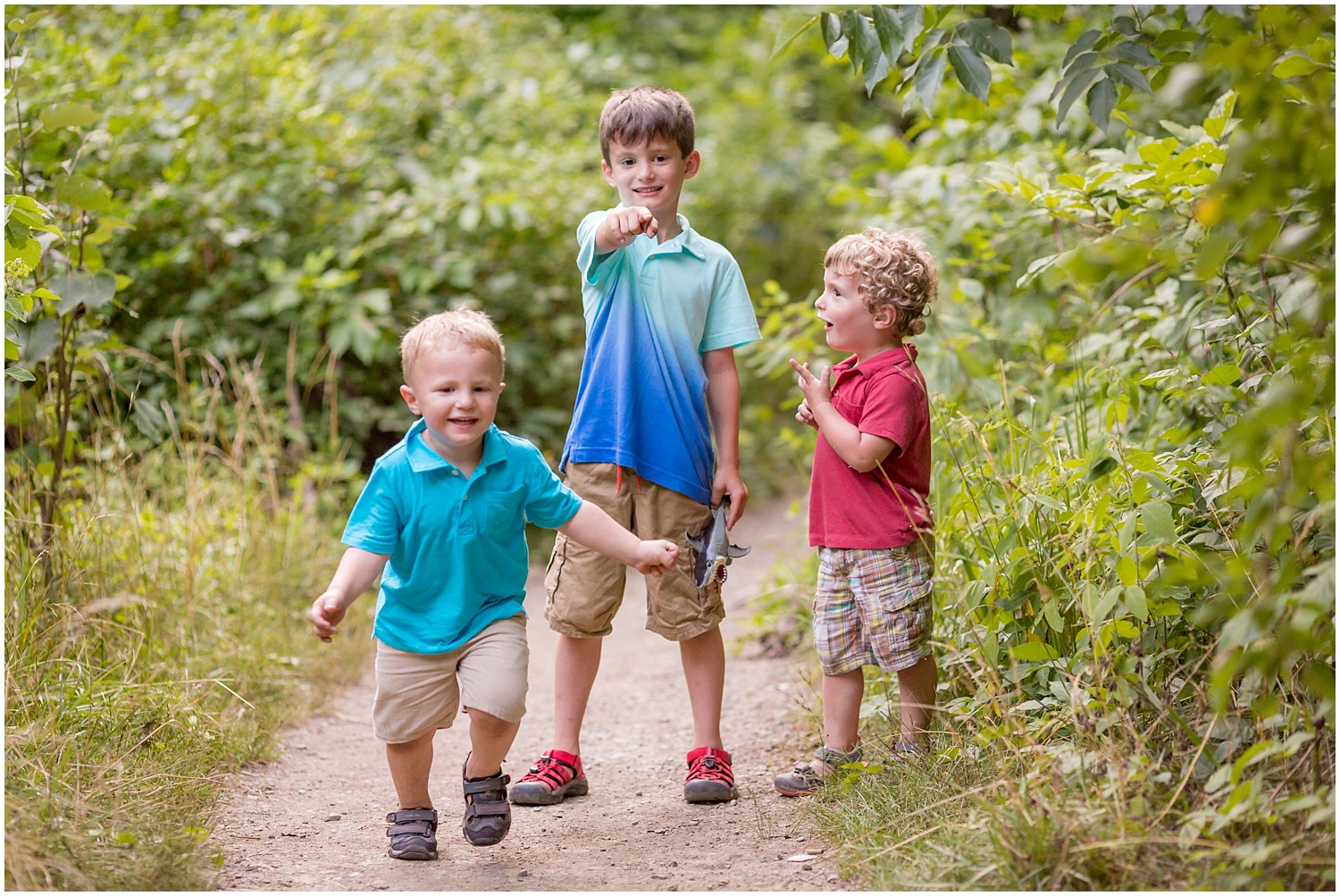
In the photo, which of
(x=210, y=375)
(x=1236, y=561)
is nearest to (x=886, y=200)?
(x=210, y=375)

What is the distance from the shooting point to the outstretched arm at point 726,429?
9.80ft

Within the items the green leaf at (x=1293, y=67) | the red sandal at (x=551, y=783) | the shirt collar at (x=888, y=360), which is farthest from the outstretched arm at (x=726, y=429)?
the green leaf at (x=1293, y=67)

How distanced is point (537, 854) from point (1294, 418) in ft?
5.75

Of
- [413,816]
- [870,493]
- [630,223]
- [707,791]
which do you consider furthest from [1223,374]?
[413,816]

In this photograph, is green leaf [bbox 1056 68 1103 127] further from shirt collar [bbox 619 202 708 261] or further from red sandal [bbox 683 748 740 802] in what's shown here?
red sandal [bbox 683 748 740 802]

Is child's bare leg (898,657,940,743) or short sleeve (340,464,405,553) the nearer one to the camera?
short sleeve (340,464,405,553)

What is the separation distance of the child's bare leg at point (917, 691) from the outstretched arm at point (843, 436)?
51 centimetres

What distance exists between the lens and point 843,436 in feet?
9.08

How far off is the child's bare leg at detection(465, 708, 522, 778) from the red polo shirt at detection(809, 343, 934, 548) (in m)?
0.88

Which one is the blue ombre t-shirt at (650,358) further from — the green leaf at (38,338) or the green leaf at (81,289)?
the green leaf at (38,338)

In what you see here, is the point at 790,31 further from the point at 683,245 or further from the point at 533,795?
the point at 533,795

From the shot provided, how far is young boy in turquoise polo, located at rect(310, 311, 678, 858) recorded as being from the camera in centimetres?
247

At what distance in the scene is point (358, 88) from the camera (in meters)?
6.46

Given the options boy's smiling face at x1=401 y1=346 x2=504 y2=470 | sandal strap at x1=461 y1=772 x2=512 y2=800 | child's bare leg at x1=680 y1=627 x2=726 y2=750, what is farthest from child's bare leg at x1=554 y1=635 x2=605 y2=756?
boy's smiling face at x1=401 y1=346 x2=504 y2=470
